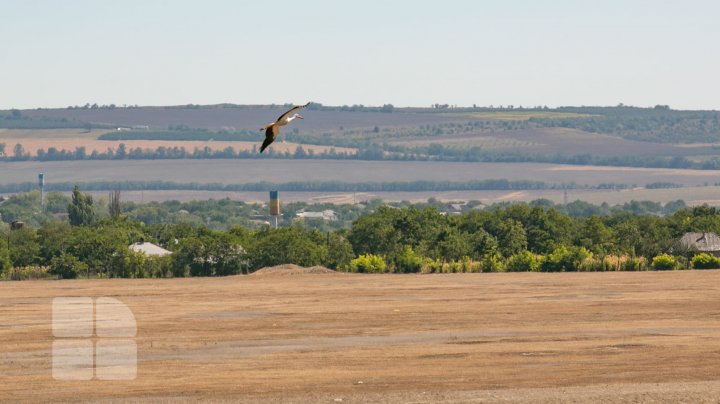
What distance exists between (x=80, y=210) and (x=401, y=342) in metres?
126

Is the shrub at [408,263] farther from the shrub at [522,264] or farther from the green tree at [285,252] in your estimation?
the green tree at [285,252]

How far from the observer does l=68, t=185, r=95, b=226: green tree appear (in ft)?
575

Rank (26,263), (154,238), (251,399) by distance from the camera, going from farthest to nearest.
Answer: (154,238) → (26,263) → (251,399)

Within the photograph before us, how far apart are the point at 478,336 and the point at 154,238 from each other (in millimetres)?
75184

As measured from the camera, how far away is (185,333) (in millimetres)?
60406

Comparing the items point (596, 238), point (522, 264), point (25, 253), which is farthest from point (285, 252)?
point (596, 238)

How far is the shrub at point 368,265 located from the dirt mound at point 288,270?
190 cm

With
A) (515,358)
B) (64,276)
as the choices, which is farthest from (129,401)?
(64,276)

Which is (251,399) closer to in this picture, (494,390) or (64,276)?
(494,390)

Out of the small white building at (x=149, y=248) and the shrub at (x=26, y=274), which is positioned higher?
the shrub at (x=26, y=274)

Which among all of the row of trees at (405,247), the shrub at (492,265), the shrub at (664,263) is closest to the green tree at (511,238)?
the row of trees at (405,247)

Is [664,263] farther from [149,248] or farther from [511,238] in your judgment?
[149,248]

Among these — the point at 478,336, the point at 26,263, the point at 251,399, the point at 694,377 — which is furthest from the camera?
the point at 26,263

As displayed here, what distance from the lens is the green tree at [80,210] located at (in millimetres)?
175125
